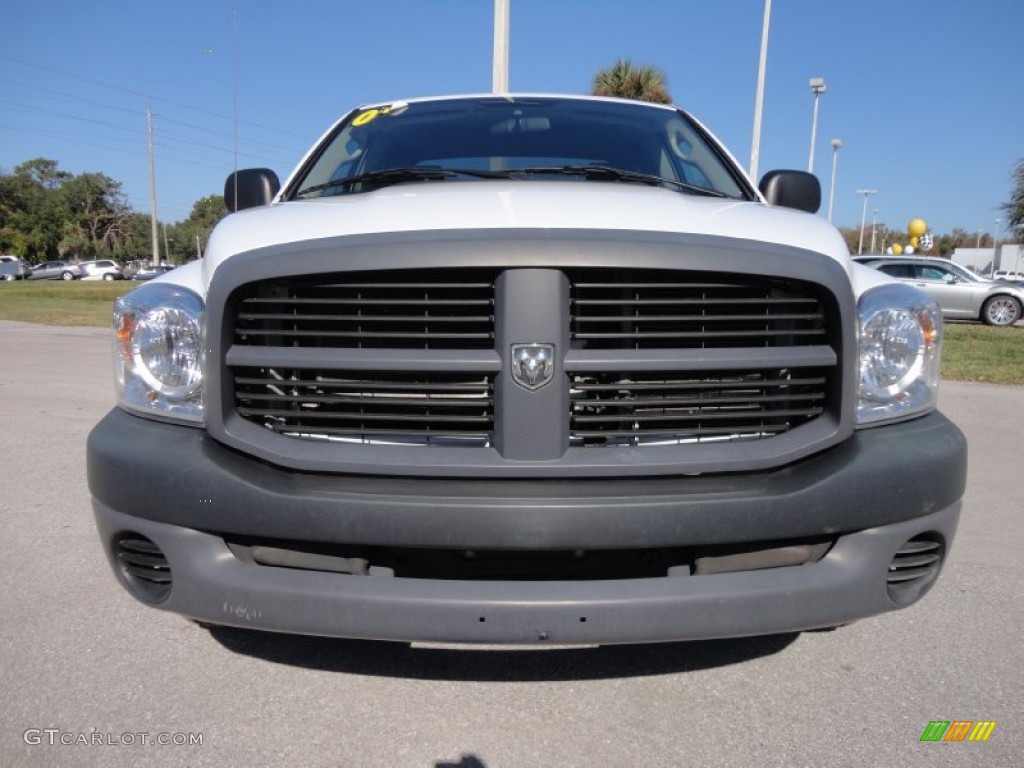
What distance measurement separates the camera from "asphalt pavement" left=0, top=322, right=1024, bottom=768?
6.89 ft

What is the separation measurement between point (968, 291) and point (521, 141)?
18.8m

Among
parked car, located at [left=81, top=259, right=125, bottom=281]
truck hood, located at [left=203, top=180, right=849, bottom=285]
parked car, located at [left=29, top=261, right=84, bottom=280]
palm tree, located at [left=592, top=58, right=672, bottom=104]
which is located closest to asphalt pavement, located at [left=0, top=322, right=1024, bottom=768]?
truck hood, located at [left=203, top=180, right=849, bottom=285]

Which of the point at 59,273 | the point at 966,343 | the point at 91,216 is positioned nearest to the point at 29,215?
the point at 91,216

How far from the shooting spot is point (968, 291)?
18.8 meters

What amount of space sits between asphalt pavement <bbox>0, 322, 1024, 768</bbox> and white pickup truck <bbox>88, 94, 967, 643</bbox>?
1.43 ft

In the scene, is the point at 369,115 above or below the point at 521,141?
above

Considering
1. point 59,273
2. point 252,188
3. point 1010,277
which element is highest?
point 1010,277

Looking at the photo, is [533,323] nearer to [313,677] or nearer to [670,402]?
[670,402]

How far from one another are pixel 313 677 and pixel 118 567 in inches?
27.3

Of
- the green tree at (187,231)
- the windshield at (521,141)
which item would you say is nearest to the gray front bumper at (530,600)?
the windshield at (521,141)

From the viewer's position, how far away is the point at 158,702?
7.58ft

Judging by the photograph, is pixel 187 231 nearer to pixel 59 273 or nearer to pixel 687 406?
pixel 59 273

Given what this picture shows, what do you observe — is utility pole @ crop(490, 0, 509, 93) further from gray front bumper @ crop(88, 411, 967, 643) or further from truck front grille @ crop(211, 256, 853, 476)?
gray front bumper @ crop(88, 411, 967, 643)

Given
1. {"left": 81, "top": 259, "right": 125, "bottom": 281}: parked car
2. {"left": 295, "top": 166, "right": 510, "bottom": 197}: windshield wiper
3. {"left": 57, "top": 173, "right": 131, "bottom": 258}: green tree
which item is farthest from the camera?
{"left": 57, "top": 173, "right": 131, "bottom": 258}: green tree
